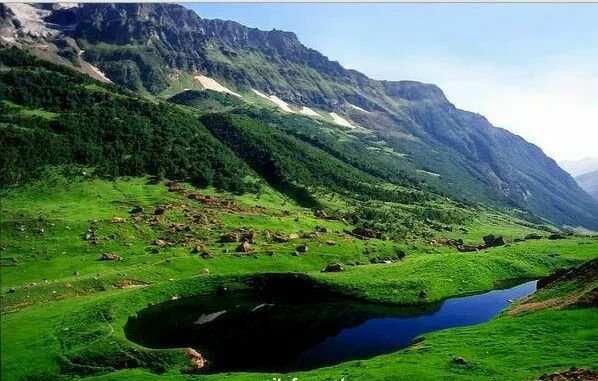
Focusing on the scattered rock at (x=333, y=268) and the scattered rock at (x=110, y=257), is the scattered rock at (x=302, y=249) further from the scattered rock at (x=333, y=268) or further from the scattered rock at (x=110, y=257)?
the scattered rock at (x=110, y=257)

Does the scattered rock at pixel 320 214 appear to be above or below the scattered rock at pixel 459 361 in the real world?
above

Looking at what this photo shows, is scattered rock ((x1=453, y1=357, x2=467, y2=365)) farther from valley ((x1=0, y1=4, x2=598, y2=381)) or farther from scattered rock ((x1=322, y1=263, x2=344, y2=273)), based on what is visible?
scattered rock ((x1=322, y1=263, x2=344, y2=273))

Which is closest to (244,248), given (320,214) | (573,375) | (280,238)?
(280,238)

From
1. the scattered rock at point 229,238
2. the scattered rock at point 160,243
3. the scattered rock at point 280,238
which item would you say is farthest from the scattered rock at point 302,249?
the scattered rock at point 160,243

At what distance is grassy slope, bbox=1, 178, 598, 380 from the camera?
5528 centimetres

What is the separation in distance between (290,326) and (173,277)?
33429mm

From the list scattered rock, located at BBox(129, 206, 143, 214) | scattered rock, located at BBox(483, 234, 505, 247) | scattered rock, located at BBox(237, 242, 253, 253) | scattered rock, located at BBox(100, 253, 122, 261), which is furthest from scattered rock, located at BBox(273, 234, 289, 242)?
scattered rock, located at BBox(483, 234, 505, 247)

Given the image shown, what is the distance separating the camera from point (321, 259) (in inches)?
4963

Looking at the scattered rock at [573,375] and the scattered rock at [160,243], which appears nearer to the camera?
the scattered rock at [573,375]

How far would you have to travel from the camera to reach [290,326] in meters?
80.6

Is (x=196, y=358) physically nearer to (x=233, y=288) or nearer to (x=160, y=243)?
(x=233, y=288)

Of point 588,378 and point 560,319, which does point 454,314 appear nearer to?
point 560,319

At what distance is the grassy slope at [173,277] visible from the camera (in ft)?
181

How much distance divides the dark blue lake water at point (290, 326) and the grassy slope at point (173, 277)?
177 inches
